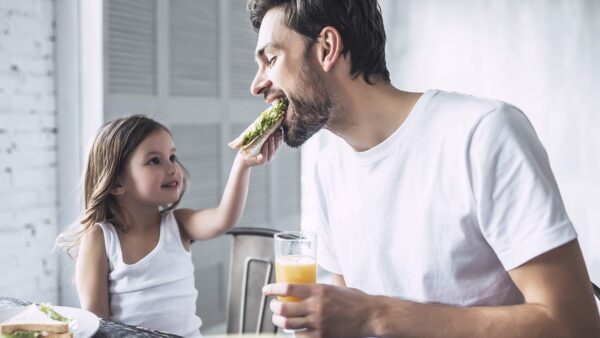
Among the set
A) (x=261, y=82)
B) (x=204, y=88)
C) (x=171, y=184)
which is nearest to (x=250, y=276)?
(x=171, y=184)

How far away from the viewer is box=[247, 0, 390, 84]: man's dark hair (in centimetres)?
147

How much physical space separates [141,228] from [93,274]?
0.86ft

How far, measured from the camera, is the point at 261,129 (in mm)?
1806

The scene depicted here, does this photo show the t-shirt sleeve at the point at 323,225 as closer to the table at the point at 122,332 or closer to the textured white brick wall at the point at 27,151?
the table at the point at 122,332

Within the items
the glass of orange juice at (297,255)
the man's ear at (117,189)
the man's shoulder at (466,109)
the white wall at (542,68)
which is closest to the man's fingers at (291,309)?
the glass of orange juice at (297,255)

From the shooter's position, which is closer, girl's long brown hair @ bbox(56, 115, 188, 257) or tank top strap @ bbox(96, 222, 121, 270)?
tank top strap @ bbox(96, 222, 121, 270)

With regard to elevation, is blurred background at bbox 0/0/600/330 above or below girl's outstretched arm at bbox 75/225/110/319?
above

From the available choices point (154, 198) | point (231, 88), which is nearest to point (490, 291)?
point (154, 198)

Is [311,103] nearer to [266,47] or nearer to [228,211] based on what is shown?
[266,47]

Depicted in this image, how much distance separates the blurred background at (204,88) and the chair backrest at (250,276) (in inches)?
37.6

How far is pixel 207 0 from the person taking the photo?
3.20 m

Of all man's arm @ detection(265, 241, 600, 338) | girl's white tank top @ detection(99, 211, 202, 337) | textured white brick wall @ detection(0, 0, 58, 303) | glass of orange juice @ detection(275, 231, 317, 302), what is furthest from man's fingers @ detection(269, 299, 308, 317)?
textured white brick wall @ detection(0, 0, 58, 303)

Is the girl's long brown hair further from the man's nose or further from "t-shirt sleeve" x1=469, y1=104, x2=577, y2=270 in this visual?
"t-shirt sleeve" x1=469, y1=104, x2=577, y2=270

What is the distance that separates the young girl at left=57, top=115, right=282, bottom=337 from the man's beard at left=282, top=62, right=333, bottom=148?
341 mm
